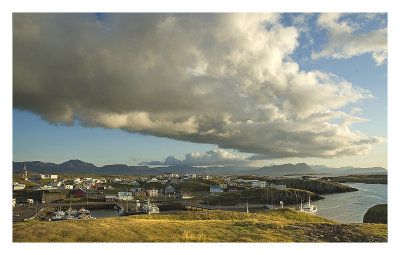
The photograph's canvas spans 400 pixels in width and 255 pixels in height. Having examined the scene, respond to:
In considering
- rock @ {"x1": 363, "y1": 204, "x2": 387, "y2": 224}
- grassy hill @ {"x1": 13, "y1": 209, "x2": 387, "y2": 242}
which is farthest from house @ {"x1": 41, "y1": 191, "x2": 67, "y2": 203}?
rock @ {"x1": 363, "y1": 204, "x2": 387, "y2": 224}

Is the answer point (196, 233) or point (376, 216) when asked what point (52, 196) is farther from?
point (376, 216)

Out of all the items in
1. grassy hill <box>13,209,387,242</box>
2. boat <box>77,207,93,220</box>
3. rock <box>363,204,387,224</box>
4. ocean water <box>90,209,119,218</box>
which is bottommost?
ocean water <box>90,209,119,218</box>

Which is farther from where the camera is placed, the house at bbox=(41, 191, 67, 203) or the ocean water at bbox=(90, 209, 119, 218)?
the house at bbox=(41, 191, 67, 203)

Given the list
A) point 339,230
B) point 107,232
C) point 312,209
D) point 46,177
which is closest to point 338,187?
point 312,209

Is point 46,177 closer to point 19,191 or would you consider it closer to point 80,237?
point 19,191

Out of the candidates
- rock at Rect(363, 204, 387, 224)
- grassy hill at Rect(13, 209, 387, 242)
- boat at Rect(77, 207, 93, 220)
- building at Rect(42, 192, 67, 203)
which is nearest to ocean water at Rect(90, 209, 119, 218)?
boat at Rect(77, 207, 93, 220)

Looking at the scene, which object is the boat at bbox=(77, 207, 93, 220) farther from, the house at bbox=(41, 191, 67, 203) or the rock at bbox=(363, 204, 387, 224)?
the rock at bbox=(363, 204, 387, 224)

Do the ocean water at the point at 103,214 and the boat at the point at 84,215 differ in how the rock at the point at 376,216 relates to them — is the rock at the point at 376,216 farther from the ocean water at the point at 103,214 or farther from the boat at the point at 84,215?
the ocean water at the point at 103,214

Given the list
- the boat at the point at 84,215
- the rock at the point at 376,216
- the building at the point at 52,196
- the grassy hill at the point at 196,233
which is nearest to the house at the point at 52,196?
the building at the point at 52,196

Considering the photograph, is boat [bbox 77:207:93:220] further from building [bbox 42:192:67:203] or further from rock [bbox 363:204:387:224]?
rock [bbox 363:204:387:224]

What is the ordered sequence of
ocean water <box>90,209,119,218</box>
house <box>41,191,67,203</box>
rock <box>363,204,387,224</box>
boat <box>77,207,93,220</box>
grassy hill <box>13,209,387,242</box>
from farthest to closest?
house <box>41,191,67,203</box> < ocean water <box>90,209,119,218</box> < boat <box>77,207,93,220</box> < rock <box>363,204,387,224</box> < grassy hill <box>13,209,387,242</box>

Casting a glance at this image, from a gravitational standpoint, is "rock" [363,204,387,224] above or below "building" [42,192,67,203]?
above

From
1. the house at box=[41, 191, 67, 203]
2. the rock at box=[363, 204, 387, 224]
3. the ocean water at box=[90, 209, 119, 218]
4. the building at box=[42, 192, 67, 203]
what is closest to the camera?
the rock at box=[363, 204, 387, 224]
